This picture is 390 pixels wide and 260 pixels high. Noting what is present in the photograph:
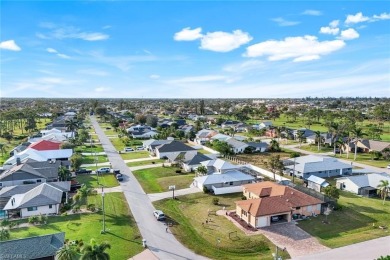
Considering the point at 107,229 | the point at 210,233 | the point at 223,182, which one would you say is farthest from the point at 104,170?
the point at 210,233

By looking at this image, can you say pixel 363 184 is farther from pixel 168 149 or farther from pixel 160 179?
pixel 168 149

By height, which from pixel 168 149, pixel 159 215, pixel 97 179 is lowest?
pixel 97 179

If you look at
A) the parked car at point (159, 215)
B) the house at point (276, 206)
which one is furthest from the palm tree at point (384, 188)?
the parked car at point (159, 215)

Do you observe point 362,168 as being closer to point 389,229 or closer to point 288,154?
point 288,154

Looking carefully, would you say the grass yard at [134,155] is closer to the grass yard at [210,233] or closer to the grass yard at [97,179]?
the grass yard at [97,179]

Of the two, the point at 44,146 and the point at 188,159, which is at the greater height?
the point at 44,146
